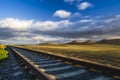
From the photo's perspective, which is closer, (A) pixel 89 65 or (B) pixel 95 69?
(B) pixel 95 69

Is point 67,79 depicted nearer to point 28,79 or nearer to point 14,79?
point 28,79

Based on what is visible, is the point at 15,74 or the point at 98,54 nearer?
the point at 15,74

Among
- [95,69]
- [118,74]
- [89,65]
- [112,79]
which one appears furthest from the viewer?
[89,65]

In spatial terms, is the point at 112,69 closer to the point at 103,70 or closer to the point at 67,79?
the point at 103,70

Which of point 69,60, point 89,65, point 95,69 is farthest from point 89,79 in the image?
point 69,60

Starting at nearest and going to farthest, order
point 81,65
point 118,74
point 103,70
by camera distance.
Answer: point 118,74
point 103,70
point 81,65

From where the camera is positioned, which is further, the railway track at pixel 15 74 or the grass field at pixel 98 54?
the grass field at pixel 98 54

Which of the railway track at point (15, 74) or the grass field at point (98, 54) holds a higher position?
the railway track at point (15, 74)

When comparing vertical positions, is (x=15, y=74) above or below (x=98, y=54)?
above

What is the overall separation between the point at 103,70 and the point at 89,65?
1.35 meters

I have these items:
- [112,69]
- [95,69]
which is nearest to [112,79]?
[112,69]

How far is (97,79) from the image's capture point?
Answer: 7.06 metres

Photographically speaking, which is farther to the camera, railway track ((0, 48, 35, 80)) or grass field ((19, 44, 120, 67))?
grass field ((19, 44, 120, 67))

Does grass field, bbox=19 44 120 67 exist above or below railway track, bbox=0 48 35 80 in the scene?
below
